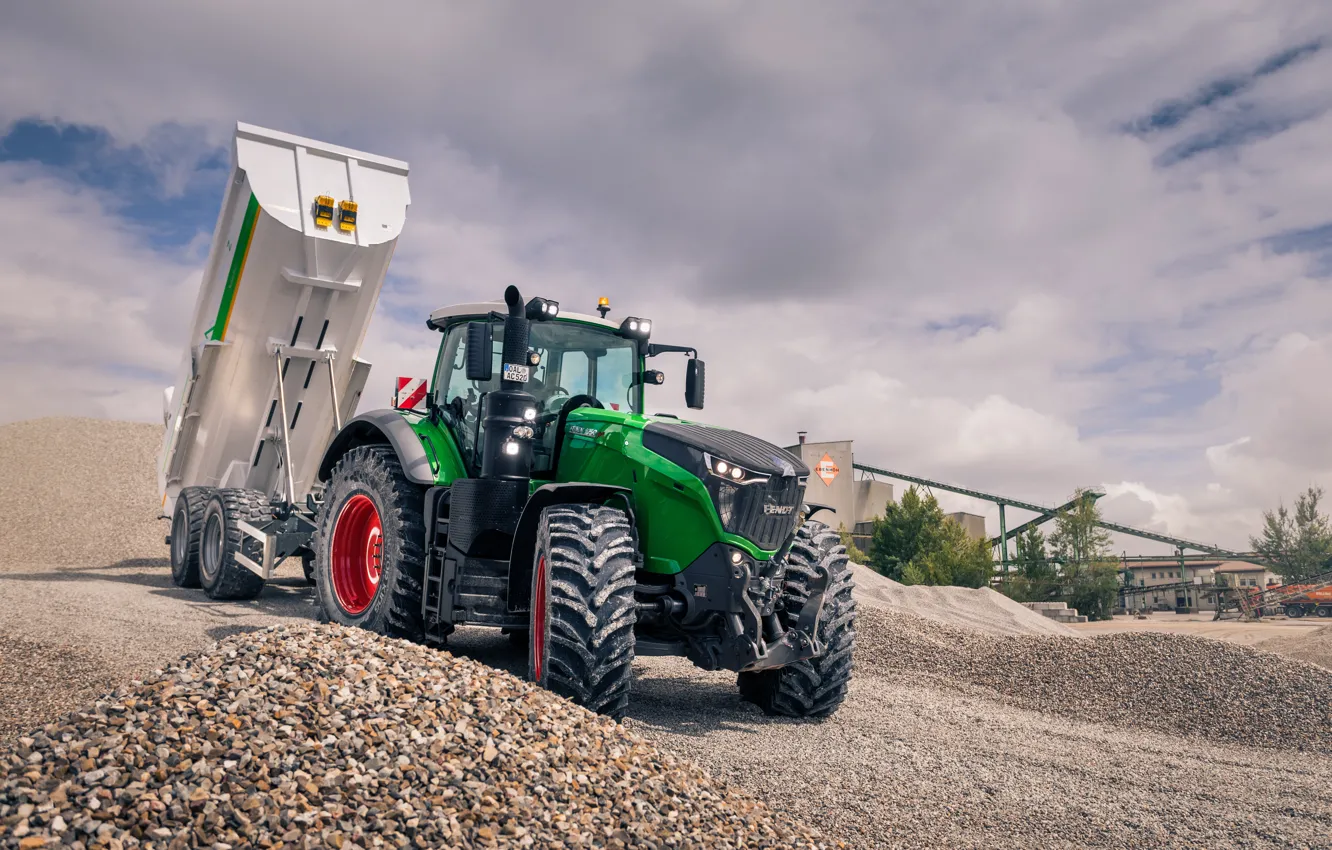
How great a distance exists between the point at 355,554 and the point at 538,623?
2694 millimetres

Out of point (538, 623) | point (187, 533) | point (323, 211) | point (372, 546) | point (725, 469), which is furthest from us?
point (187, 533)

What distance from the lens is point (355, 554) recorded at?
7.20 metres

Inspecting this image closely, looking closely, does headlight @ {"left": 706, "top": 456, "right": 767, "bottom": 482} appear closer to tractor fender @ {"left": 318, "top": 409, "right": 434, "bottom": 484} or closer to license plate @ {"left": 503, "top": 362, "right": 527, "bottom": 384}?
license plate @ {"left": 503, "top": 362, "right": 527, "bottom": 384}

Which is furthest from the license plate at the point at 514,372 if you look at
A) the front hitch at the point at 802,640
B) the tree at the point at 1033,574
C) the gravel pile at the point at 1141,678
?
the tree at the point at 1033,574

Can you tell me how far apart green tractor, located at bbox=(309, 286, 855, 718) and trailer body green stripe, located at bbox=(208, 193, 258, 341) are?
2.36 m

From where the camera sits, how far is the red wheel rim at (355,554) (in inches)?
278

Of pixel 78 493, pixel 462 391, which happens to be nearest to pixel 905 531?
pixel 78 493

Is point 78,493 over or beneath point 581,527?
over

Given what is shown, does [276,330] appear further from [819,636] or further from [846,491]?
[846,491]

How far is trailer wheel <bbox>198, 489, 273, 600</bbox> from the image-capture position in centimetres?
919

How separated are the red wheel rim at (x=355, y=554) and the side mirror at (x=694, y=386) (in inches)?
101

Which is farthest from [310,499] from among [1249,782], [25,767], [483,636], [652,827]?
[1249,782]

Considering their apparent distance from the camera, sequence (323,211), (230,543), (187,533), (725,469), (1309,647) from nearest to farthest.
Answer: (725,469), (323,211), (230,543), (187,533), (1309,647)

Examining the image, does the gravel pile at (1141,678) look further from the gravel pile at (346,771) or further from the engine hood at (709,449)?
the gravel pile at (346,771)
